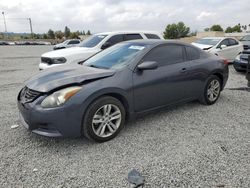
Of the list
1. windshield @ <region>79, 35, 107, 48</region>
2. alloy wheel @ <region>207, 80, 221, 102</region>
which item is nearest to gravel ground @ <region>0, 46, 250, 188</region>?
alloy wheel @ <region>207, 80, 221, 102</region>

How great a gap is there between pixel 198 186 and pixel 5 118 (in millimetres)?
3563

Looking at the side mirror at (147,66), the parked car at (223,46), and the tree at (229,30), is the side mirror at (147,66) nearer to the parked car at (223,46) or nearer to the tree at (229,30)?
the parked car at (223,46)

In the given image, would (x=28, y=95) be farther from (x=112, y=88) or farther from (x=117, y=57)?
(x=117, y=57)

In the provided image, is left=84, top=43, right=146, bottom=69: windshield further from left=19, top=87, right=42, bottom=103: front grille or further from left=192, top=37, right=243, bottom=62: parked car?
left=192, top=37, right=243, bottom=62: parked car

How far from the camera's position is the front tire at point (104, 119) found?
3.04 meters

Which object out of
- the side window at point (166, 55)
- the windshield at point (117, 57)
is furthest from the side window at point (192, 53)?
the windshield at point (117, 57)

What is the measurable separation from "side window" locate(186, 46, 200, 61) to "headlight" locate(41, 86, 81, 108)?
2.55 meters

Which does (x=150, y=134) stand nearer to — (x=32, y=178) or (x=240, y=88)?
(x=32, y=178)

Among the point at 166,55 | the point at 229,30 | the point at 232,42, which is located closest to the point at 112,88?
the point at 166,55

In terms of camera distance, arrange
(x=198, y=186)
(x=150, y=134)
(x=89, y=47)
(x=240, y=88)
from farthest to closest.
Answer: (x=89, y=47) < (x=240, y=88) < (x=150, y=134) < (x=198, y=186)

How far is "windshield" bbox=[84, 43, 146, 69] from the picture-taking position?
362 cm

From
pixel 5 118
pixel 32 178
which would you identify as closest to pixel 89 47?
pixel 5 118

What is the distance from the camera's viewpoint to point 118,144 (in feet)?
10.5

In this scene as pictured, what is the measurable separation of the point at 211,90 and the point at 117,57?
237 cm
